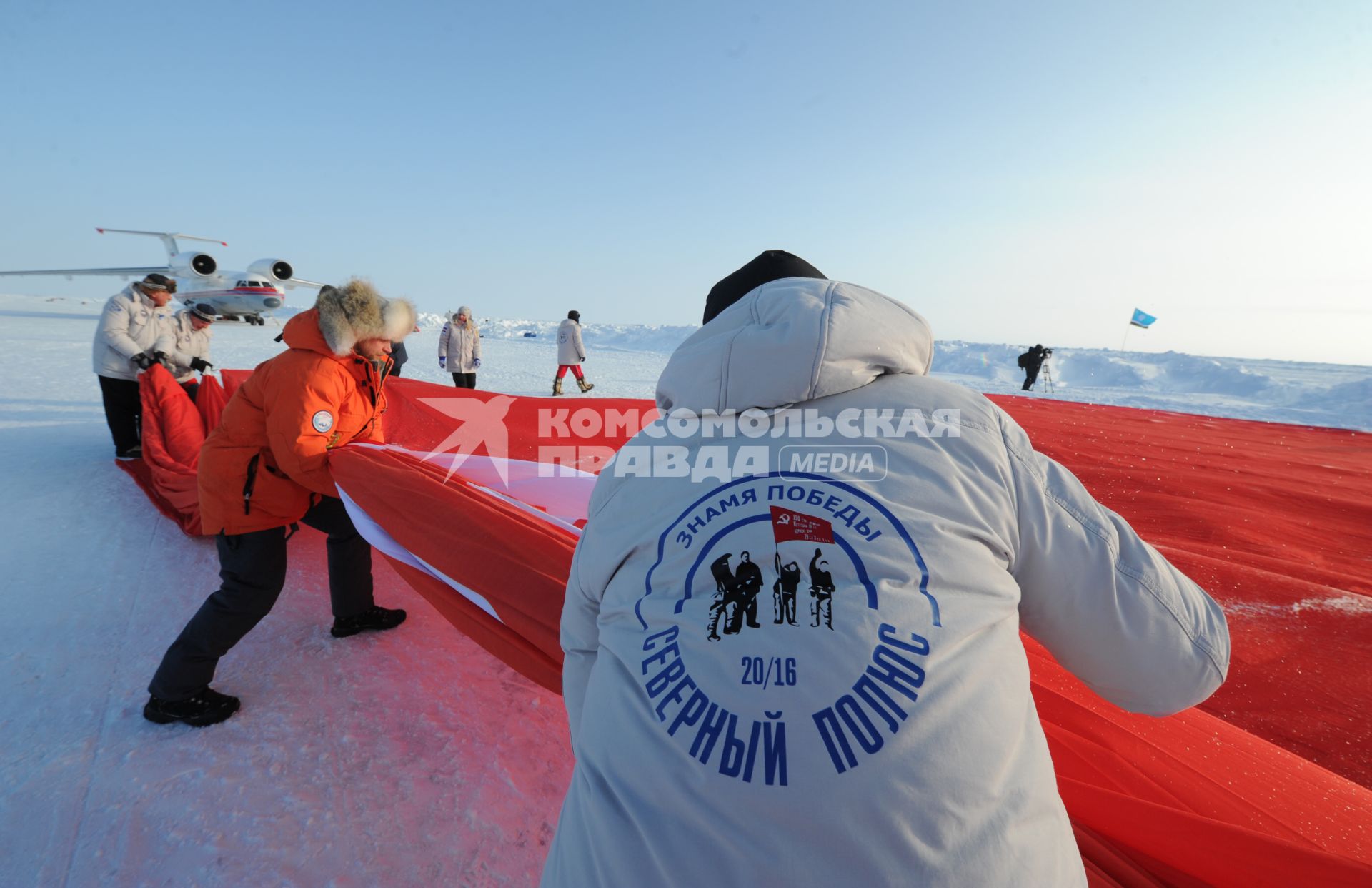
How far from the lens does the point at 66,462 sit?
3.87 meters

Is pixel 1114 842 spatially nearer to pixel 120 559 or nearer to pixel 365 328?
pixel 365 328

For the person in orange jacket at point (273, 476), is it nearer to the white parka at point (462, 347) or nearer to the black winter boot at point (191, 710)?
the black winter boot at point (191, 710)

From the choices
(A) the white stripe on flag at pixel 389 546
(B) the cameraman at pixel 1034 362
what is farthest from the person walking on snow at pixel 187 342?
(B) the cameraman at pixel 1034 362

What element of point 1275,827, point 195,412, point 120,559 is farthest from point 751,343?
point 195,412

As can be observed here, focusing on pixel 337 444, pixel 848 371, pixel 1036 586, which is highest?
pixel 848 371

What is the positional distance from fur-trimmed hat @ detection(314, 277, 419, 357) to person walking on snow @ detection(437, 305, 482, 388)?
485 cm

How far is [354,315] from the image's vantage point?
1936mm

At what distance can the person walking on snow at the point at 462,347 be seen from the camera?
6688mm

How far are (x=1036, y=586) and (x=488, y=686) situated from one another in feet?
5.54

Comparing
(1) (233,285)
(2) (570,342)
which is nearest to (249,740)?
(2) (570,342)

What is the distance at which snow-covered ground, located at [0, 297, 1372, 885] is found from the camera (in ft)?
4.32

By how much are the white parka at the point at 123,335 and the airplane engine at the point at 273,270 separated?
1628cm

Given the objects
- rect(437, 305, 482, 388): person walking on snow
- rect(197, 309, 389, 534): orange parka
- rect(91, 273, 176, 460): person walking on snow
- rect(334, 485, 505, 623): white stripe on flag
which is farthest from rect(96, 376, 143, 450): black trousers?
rect(334, 485, 505, 623): white stripe on flag

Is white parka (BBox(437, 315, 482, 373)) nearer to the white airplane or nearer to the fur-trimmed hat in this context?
the fur-trimmed hat
